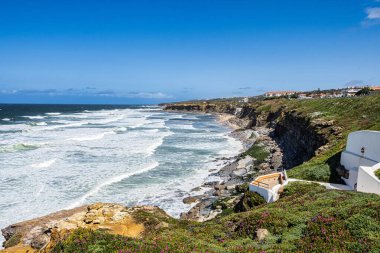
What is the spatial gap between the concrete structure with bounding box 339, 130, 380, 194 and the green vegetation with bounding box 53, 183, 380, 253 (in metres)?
2.59

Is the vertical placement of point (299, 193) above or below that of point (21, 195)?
above

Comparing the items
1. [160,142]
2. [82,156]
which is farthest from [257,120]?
[82,156]

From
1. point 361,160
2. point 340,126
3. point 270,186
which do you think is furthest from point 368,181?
point 340,126

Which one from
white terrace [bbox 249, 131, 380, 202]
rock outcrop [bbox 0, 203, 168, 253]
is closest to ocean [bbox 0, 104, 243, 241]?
white terrace [bbox 249, 131, 380, 202]

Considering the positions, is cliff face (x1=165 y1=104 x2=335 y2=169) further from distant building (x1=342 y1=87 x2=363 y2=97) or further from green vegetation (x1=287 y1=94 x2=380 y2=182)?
distant building (x1=342 y1=87 x2=363 y2=97)

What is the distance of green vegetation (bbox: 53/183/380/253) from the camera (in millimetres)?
8617

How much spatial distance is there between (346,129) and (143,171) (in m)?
19.5

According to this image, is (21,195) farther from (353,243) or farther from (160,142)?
(160,142)

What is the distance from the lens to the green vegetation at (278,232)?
8.62 metres

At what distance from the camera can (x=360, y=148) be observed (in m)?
19.1

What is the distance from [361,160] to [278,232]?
10.6 metres

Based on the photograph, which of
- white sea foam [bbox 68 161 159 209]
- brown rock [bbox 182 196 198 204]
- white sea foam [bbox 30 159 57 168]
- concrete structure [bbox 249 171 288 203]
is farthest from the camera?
white sea foam [bbox 30 159 57 168]

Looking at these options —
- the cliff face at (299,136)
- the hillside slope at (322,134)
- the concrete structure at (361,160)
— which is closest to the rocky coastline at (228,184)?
the cliff face at (299,136)

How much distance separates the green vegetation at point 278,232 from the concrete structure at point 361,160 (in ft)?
8.51
